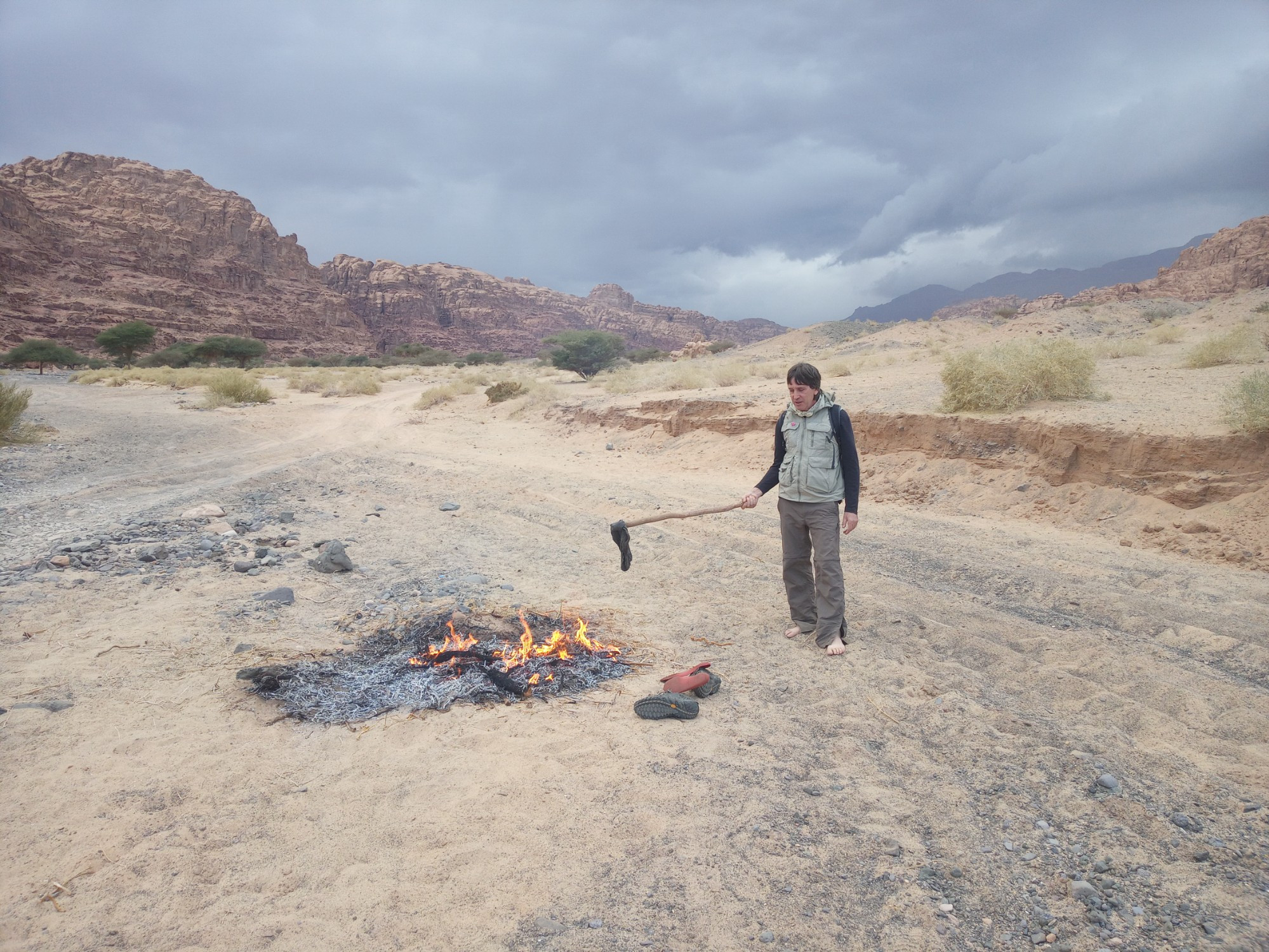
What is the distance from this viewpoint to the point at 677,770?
3117mm

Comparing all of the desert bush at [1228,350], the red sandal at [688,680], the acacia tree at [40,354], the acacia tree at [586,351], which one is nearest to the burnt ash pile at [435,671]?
the red sandal at [688,680]

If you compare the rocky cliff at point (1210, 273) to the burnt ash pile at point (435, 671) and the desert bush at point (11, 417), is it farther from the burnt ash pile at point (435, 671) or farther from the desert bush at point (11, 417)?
the desert bush at point (11, 417)

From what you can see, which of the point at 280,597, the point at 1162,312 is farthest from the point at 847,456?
the point at 1162,312

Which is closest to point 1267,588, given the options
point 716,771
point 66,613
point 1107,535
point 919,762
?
point 1107,535

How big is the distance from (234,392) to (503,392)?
8.54 m

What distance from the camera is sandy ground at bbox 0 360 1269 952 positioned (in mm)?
2264

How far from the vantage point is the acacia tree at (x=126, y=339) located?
44.0 m

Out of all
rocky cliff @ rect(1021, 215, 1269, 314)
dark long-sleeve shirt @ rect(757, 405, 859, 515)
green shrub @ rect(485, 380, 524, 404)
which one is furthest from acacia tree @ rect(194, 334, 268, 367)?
rocky cliff @ rect(1021, 215, 1269, 314)

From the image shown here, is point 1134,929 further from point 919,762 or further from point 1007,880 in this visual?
point 919,762

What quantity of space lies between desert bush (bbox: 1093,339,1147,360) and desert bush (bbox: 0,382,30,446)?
789 inches

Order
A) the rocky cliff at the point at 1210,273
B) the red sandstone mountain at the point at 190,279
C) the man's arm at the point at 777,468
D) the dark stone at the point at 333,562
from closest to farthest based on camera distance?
the man's arm at the point at 777,468 → the dark stone at the point at 333,562 → the rocky cliff at the point at 1210,273 → the red sandstone mountain at the point at 190,279

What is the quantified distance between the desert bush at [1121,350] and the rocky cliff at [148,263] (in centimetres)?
6948

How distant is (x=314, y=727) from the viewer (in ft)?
11.3

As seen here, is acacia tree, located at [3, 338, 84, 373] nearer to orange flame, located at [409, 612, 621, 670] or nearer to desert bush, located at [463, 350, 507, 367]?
desert bush, located at [463, 350, 507, 367]
